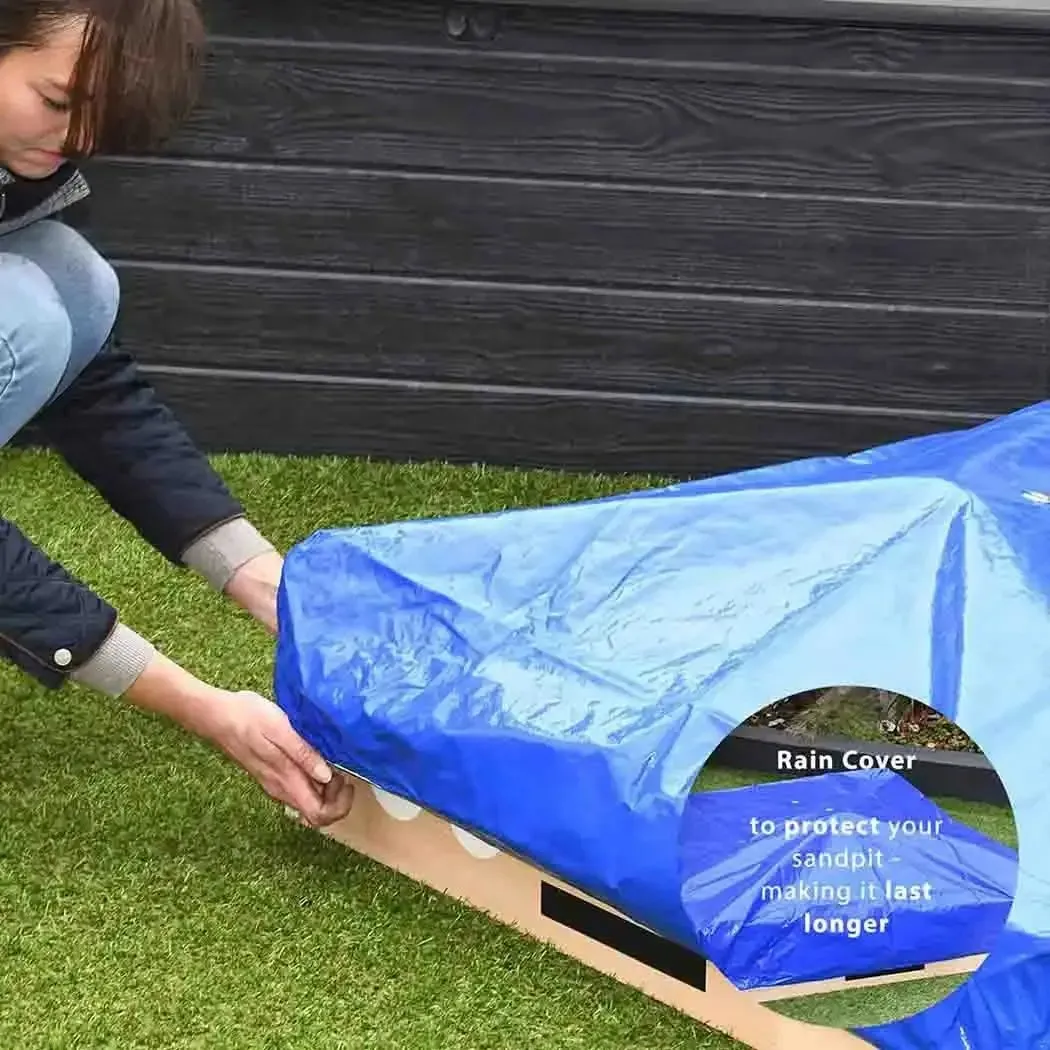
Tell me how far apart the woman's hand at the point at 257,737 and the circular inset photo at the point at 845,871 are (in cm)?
27

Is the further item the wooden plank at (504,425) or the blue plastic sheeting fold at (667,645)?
the wooden plank at (504,425)

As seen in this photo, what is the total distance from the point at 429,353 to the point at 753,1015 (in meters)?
1.00

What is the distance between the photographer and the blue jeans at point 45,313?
1.14 metres

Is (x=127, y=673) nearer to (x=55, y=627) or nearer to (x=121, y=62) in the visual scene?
(x=55, y=627)

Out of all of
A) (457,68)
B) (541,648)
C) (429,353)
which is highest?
(457,68)

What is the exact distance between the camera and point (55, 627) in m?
1.17

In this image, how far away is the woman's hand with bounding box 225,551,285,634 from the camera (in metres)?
1.33

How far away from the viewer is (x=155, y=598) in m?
1.59

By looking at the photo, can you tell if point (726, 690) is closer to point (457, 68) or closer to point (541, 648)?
point (541, 648)

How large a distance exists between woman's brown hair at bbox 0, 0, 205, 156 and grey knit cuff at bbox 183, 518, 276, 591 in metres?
0.36

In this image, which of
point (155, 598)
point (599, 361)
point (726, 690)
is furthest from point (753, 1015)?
point (599, 361)

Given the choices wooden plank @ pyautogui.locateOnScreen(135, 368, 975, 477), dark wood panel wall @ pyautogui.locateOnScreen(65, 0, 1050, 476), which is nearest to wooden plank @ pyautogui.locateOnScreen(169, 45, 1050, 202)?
dark wood panel wall @ pyautogui.locateOnScreen(65, 0, 1050, 476)

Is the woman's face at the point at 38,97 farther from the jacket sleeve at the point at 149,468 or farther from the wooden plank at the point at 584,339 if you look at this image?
the wooden plank at the point at 584,339

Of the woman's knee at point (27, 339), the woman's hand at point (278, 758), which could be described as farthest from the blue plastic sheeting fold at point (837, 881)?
the woman's knee at point (27, 339)
